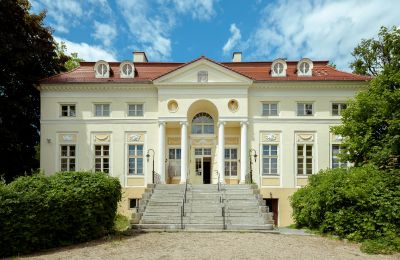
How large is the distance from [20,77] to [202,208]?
1566 cm

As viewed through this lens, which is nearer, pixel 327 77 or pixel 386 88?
pixel 386 88

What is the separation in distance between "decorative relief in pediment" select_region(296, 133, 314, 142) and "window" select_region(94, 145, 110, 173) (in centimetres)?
1279

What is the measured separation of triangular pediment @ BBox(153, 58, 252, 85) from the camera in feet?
83.6

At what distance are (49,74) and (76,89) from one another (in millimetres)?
3521

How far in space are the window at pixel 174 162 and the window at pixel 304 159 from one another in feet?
26.5

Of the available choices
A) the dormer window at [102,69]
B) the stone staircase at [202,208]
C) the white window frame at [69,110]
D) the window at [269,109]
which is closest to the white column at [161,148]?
the stone staircase at [202,208]

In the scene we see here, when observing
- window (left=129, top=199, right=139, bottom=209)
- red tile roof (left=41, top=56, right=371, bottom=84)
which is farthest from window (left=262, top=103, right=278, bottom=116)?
window (left=129, top=199, right=139, bottom=209)

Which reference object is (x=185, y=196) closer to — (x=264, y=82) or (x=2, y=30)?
(x=264, y=82)

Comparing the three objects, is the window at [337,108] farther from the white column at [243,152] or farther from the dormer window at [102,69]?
the dormer window at [102,69]

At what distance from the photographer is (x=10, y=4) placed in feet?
77.6

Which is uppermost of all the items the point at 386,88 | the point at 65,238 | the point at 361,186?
the point at 386,88

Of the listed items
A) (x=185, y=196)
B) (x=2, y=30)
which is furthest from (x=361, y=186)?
(x=2, y=30)

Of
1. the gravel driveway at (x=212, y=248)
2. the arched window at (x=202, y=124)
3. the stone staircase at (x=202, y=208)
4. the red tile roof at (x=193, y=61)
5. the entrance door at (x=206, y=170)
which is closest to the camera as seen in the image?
the gravel driveway at (x=212, y=248)

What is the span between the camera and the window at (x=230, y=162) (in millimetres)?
26641
